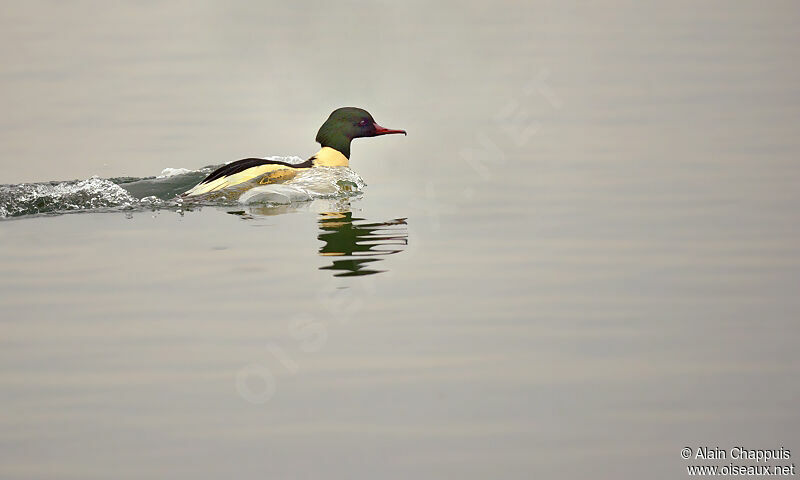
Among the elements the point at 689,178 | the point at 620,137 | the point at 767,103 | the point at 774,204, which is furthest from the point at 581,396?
the point at 767,103

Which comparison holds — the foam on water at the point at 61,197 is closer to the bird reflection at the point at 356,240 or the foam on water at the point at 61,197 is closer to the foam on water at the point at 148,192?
the foam on water at the point at 148,192

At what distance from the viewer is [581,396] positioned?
6.28 m

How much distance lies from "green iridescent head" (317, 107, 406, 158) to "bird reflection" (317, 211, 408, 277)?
2289 mm

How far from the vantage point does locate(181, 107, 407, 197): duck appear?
1234cm

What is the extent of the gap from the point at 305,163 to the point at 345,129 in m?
0.56

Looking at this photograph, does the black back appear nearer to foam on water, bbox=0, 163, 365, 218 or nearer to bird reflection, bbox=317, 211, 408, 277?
foam on water, bbox=0, 163, 365, 218

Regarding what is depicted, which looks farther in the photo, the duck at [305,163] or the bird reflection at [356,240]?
the duck at [305,163]

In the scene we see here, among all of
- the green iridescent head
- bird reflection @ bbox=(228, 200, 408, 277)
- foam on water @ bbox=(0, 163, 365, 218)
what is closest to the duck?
the green iridescent head

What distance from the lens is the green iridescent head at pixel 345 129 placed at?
538 inches

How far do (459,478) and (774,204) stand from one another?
605 centimetres

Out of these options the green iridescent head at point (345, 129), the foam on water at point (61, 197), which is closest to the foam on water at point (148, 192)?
the foam on water at point (61, 197)

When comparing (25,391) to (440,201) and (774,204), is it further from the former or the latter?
(774,204)

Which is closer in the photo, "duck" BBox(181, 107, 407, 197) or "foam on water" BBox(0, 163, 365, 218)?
"foam on water" BBox(0, 163, 365, 218)

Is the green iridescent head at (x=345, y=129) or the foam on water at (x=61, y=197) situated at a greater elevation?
the green iridescent head at (x=345, y=129)
